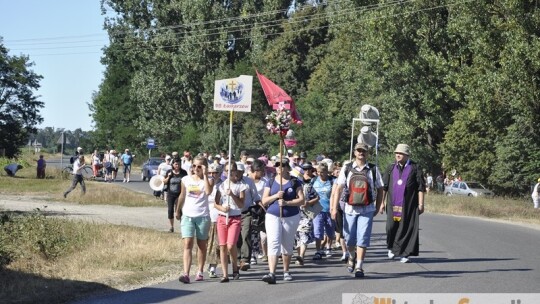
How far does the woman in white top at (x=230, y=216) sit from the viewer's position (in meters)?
13.4

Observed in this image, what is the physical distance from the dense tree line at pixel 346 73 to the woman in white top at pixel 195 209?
27065mm

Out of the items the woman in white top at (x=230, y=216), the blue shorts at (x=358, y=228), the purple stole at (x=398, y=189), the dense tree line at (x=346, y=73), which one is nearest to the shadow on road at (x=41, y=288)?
the woman in white top at (x=230, y=216)

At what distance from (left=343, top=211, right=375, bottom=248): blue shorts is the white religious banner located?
2789mm

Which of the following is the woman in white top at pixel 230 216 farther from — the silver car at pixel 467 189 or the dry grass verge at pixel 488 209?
the silver car at pixel 467 189

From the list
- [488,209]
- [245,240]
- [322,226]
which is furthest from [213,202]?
[488,209]

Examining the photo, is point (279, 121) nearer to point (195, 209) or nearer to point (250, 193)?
point (250, 193)

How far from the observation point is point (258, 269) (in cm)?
1514

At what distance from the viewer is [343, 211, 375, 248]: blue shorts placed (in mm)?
13508

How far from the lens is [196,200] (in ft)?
43.4

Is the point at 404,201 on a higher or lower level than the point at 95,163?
lower

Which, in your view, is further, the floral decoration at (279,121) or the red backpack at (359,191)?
the floral decoration at (279,121)

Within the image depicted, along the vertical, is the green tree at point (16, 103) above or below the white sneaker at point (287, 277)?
above

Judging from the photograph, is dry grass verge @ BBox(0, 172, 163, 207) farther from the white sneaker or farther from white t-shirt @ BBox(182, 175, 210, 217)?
the white sneaker

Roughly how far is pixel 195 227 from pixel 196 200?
1.31 ft
